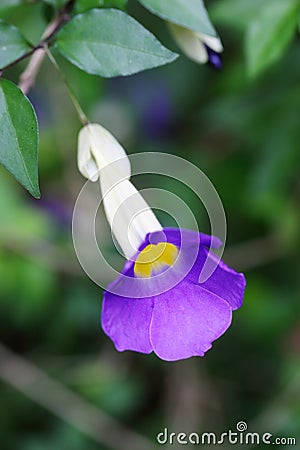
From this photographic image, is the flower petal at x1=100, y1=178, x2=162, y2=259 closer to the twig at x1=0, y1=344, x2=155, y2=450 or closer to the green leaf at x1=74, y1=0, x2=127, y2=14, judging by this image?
the green leaf at x1=74, y1=0, x2=127, y2=14

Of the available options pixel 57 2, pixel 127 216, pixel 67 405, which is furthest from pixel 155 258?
pixel 67 405

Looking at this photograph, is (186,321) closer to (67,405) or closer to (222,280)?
(222,280)

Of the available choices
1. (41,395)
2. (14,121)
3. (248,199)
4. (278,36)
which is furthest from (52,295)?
(14,121)

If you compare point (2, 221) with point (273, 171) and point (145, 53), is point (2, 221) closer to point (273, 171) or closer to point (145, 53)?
point (273, 171)

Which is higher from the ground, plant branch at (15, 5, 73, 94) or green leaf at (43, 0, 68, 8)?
green leaf at (43, 0, 68, 8)

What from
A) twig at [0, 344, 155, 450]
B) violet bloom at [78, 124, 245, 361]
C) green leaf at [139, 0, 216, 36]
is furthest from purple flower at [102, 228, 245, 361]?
twig at [0, 344, 155, 450]
